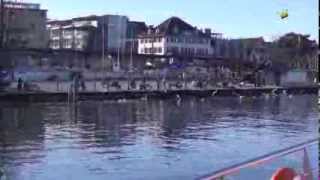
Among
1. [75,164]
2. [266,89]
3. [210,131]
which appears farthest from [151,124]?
[266,89]

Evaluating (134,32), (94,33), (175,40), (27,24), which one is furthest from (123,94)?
(134,32)

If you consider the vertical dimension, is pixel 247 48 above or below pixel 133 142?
above

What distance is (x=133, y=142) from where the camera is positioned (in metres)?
22.7

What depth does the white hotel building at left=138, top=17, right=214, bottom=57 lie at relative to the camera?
13938 cm

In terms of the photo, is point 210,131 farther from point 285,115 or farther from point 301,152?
point 301,152

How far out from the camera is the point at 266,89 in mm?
76750

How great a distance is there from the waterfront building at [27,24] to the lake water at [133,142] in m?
68.7

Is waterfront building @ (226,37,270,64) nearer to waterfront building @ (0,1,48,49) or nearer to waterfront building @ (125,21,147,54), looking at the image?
waterfront building @ (125,21,147,54)

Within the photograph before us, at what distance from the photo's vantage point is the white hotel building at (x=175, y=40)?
139375 mm

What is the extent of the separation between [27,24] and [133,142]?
96.4 m

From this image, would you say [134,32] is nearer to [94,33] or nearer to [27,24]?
[94,33]

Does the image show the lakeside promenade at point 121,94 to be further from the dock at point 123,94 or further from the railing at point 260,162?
the railing at point 260,162

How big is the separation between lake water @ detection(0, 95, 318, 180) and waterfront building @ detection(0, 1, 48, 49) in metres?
68.7

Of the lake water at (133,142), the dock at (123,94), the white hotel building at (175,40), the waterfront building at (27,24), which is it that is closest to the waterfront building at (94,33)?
the white hotel building at (175,40)
